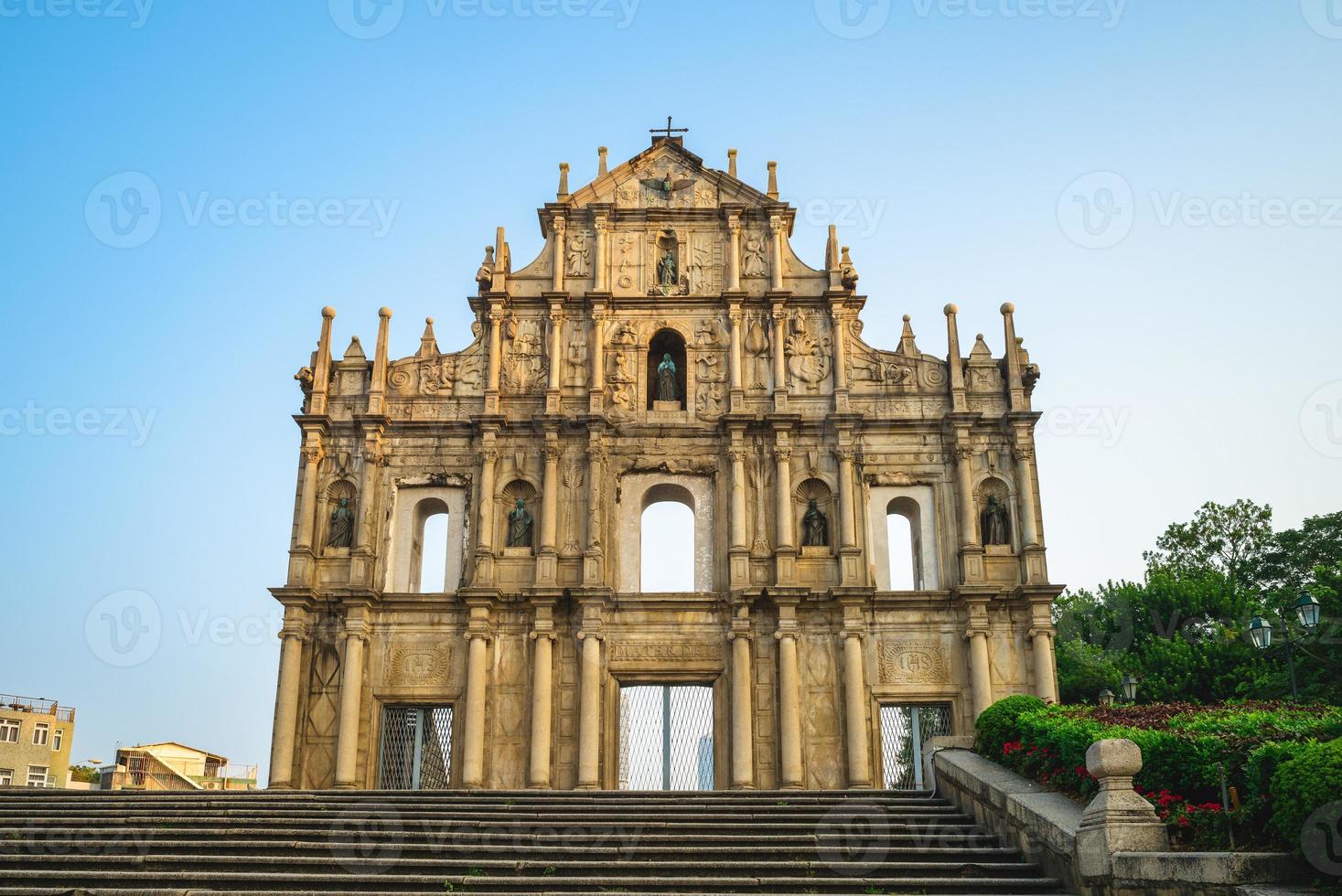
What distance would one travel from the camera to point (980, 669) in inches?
991

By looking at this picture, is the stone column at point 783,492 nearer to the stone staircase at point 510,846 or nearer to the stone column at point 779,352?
Answer: the stone column at point 779,352

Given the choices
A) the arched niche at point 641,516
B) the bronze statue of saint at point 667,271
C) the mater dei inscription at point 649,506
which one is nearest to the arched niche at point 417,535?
the mater dei inscription at point 649,506

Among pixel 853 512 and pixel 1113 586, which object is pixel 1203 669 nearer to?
pixel 1113 586

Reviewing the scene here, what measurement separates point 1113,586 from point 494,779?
101 feet

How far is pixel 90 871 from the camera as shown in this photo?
13.4 m

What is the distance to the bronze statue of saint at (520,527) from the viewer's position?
26547 mm

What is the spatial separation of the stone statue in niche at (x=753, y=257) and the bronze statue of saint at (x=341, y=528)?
10.6 m

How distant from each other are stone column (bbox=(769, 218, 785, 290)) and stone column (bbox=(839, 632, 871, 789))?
→ 8377 millimetres

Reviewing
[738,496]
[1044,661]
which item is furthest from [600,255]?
[1044,661]

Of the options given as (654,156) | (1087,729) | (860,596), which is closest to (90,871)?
(1087,729)

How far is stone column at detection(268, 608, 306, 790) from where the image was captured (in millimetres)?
24766

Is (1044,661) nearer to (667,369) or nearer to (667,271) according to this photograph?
(667,369)

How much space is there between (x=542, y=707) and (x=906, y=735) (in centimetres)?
750

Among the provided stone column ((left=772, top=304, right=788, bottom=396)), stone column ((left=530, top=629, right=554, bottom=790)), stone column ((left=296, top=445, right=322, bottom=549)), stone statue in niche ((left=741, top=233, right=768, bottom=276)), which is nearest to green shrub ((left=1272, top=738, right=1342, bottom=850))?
stone column ((left=530, top=629, right=554, bottom=790))
